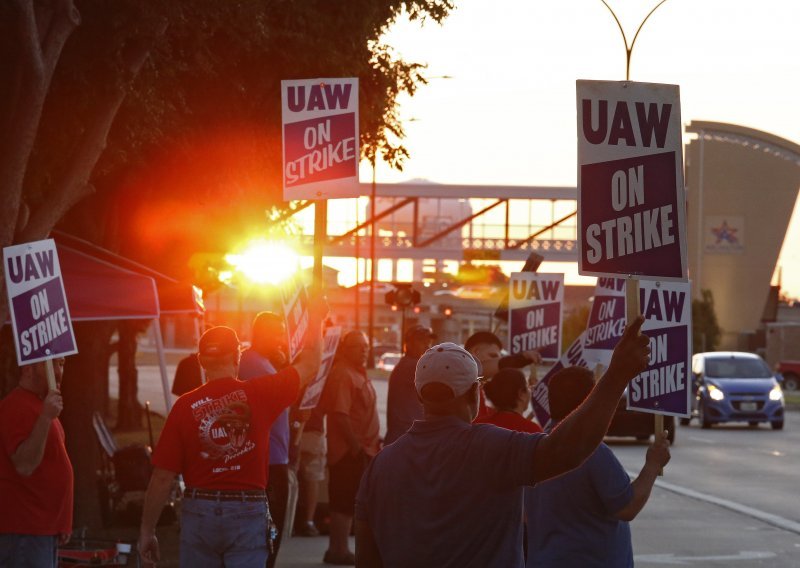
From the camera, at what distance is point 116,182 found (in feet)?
58.1

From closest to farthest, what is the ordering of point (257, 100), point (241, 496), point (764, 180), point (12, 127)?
point (241, 496) < point (12, 127) < point (257, 100) < point (764, 180)

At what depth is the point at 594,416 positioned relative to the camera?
4430 millimetres

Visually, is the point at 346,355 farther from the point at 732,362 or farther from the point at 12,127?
the point at 732,362

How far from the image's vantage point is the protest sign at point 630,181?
5.60 metres

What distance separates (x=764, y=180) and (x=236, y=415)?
126 metres

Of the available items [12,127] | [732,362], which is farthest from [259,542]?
[732,362]

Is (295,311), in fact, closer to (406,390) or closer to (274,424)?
(274,424)

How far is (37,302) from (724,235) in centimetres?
12455

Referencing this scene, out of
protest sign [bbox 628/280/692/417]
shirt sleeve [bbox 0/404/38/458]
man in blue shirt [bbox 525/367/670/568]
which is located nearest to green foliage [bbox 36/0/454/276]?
shirt sleeve [bbox 0/404/38/458]

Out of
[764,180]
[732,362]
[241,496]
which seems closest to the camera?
[241,496]

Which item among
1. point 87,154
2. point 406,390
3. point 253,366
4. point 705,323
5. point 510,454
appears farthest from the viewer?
point 705,323

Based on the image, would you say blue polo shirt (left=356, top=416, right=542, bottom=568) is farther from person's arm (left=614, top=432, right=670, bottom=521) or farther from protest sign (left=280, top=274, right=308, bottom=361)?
protest sign (left=280, top=274, right=308, bottom=361)

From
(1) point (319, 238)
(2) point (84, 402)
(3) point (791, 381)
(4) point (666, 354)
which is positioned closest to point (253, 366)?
(1) point (319, 238)

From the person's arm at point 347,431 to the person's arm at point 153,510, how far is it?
5.00 meters
